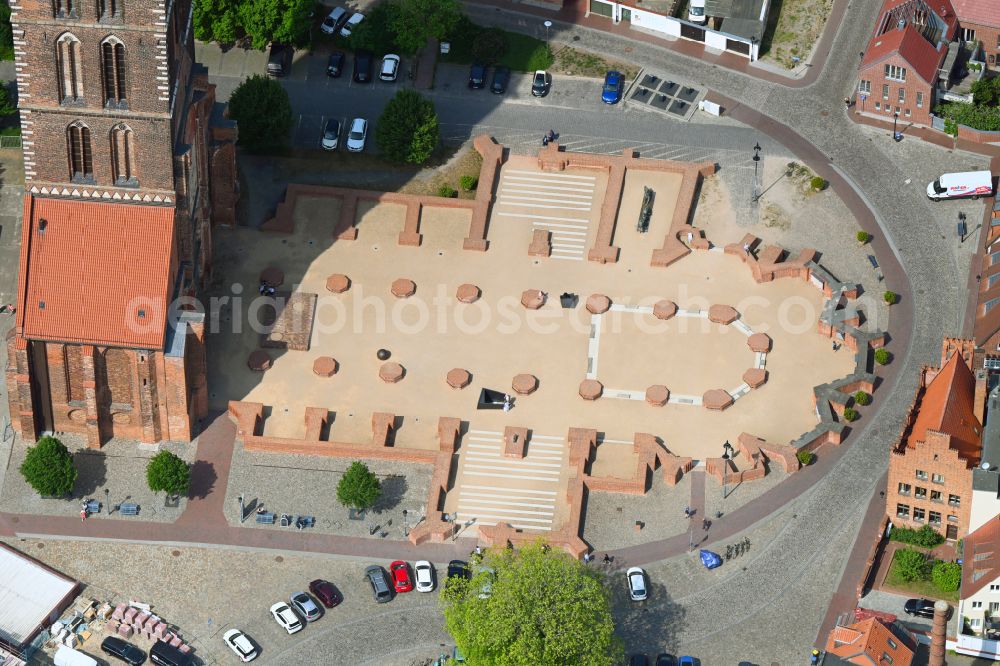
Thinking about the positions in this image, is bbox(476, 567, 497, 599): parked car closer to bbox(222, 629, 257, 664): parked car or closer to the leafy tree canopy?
the leafy tree canopy

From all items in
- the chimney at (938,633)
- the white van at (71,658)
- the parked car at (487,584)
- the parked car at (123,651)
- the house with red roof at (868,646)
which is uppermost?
the chimney at (938,633)

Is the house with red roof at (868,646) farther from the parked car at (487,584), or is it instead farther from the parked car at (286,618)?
the parked car at (286,618)

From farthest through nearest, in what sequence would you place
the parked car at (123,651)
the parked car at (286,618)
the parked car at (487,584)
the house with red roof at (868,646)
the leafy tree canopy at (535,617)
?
the parked car at (286,618), the parked car at (123,651), the parked car at (487,584), the house with red roof at (868,646), the leafy tree canopy at (535,617)

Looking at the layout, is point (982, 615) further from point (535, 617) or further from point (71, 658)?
point (71, 658)

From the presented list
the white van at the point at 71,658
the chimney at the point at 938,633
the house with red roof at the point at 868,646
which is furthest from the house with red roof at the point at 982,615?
the white van at the point at 71,658

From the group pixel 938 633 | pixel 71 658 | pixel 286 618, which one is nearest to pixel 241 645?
pixel 286 618

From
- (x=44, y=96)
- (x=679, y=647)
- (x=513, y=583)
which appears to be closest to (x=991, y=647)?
(x=679, y=647)
